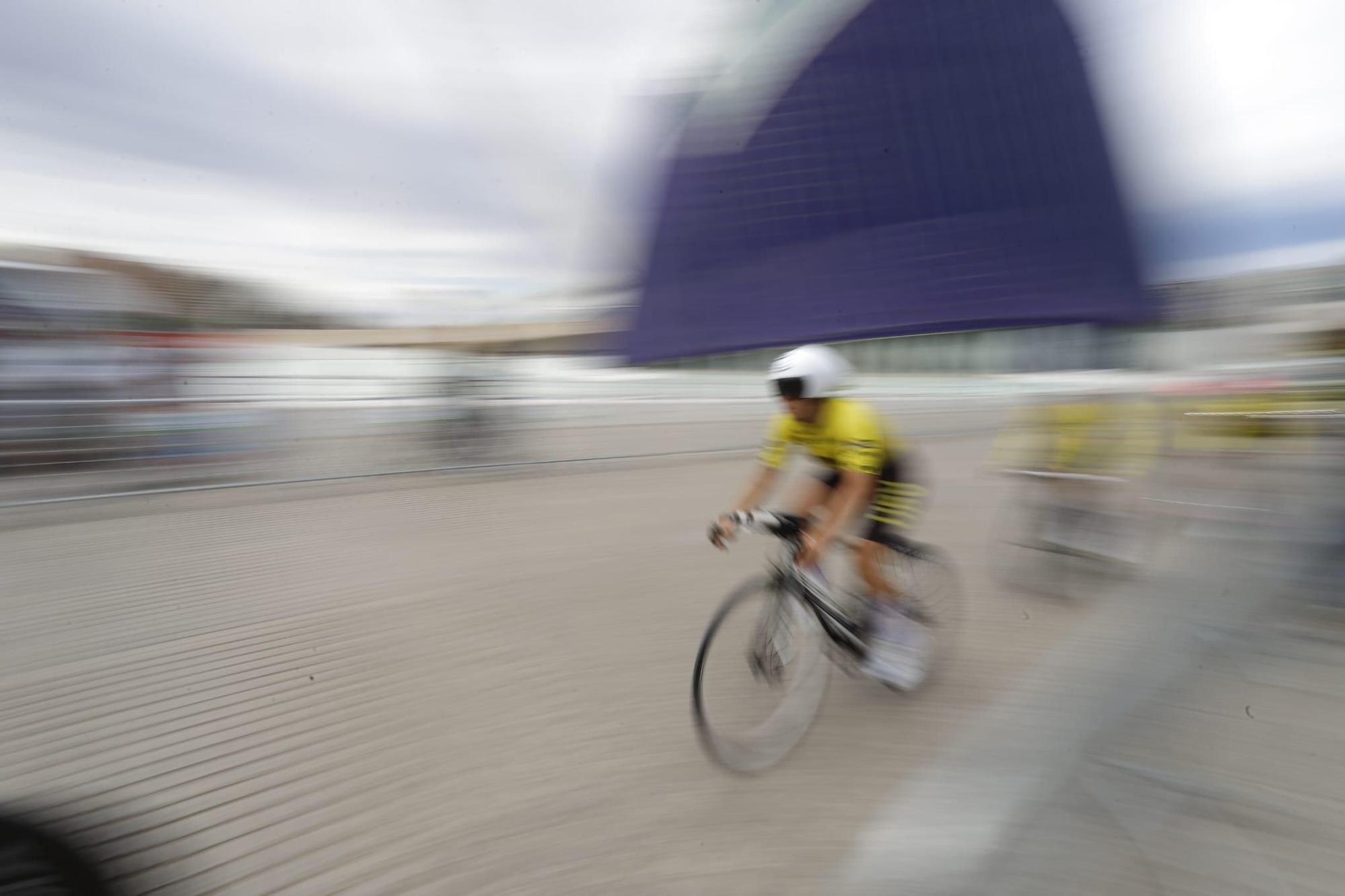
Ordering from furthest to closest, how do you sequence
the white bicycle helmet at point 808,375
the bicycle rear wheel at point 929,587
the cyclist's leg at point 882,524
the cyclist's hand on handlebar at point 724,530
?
the bicycle rear wheel at point 929,587, the cyclist's leg at point 882,524, the cyclist's hand on handlebar at point 724,530, the white bicycle helmet at point 808,375

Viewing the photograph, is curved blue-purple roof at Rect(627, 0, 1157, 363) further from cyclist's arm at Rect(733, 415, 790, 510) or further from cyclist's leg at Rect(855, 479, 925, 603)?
cyclist's leg at Rect(855, 479, 925, 603)

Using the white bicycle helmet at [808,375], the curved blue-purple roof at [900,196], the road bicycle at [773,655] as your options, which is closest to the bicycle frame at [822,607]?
the road bicycle at [773,655]

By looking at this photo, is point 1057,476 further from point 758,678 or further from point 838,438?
point 758,678

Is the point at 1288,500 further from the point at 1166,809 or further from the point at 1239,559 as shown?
the point at 1166,809

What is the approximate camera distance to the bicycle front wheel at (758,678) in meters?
3.08

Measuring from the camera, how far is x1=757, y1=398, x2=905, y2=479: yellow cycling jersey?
3.28 metres

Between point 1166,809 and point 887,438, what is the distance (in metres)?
1.76

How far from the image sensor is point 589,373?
1327 millimetres

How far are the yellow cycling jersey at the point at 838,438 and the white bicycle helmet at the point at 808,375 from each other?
185 millimetres

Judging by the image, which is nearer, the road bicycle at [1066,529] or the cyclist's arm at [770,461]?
the cyclist's arm at [770,461]

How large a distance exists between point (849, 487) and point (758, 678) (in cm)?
84

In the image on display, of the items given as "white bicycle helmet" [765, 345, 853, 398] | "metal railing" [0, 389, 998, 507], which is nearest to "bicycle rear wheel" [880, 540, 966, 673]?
"white bicycle helmet" [765, 345, 853, 398]

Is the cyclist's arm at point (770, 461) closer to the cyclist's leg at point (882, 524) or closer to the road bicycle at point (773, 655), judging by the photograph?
the road bicycle at point (773, 655)

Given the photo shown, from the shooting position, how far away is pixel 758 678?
329 cm
